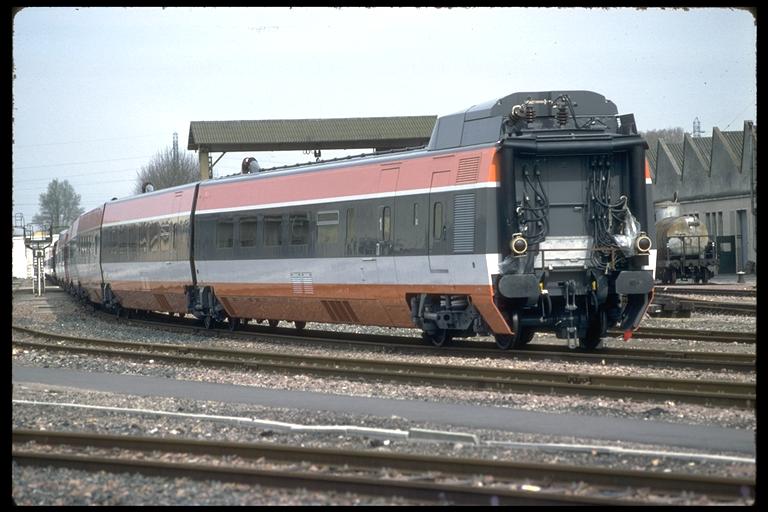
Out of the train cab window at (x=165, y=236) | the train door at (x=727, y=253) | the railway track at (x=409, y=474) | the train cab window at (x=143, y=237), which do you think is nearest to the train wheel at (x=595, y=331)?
the railway track at (x=409, y=474)

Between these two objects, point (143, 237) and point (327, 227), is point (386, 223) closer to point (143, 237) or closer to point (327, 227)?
point (327, 227)

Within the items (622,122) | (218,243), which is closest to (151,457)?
(622,122)

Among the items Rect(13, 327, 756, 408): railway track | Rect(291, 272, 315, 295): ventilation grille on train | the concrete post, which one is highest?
the concrete post

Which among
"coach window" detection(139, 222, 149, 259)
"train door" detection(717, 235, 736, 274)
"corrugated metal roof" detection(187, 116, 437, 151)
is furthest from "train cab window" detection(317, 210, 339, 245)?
"train door" detection(717, 235, 736, 274)

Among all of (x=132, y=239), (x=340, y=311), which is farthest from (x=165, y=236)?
(x=340, y=311)

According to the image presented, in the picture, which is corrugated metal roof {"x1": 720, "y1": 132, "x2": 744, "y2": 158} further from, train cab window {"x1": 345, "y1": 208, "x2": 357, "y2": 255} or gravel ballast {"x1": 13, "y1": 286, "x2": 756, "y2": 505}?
train cab window {"x1": 345, "y1": 208, "x2": 357, "y2": 255}

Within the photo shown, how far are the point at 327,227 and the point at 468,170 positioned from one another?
182 inches

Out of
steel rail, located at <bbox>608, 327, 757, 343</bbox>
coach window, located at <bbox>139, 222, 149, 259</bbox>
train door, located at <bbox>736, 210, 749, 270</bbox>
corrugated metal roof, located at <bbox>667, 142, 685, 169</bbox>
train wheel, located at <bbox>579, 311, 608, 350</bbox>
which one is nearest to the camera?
train wheel, located at <bbox>579, 311, 608, 350</bbox>

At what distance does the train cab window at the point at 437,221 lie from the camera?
56.4 feet

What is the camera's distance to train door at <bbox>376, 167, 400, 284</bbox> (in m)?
18.5

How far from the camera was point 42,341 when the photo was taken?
24.2m

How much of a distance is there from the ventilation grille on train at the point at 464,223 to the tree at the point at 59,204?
122198 millimetres

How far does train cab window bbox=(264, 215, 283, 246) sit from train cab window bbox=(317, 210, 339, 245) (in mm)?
1543

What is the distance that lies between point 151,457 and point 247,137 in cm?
3659
